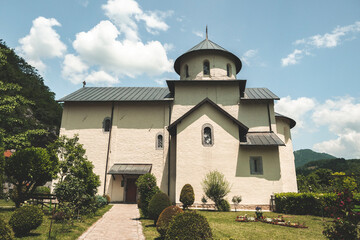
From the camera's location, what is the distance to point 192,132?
1725cm

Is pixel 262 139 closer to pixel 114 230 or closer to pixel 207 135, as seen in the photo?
pixel 207 135

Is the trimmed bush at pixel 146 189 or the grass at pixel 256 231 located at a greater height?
the trimmed bush at pixel 146 189

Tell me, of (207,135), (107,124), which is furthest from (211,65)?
(107,124)

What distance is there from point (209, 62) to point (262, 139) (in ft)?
31.6

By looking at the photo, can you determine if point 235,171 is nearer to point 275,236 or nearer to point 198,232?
point 275,236

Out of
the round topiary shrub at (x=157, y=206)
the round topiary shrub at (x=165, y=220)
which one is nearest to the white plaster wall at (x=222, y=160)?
the round topiary shrub at (x=157, y=206)

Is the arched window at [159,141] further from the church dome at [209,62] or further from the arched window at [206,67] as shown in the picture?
the arched window at [206,67]

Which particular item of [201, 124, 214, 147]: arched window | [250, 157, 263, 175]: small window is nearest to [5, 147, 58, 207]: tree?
[201, 124, 214, 147]: arched window

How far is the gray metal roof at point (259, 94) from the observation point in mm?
20331

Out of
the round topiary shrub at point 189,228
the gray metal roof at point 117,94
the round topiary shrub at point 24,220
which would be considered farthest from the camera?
the gray metal roof at point 117,94

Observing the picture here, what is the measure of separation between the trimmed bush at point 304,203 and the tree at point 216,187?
3.93 meters

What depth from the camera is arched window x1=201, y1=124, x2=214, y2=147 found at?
1697 cm

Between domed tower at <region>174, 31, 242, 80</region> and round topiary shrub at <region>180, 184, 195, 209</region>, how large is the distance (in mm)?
11383

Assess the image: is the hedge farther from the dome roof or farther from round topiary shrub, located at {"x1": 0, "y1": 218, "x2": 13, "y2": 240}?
round topiary shrub, located at {"x1": 0, "y1": 218, "x2": 13, "y2": 240}
